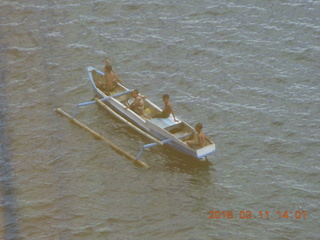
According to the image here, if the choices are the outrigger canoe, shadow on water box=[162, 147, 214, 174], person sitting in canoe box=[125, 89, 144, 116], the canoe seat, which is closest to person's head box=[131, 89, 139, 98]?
person sitting in canoe box=[125, 89, 144, 116]

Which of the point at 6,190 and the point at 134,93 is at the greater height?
the point at 134,93

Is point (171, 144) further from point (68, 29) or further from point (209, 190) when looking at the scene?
point (68, 29)

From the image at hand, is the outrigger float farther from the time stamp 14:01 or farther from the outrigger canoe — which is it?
the time stamp 14:01

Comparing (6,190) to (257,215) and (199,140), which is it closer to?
(199,140)

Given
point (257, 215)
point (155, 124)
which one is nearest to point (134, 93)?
point (155, 124)

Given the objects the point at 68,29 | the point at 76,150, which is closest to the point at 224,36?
the point at 68,29

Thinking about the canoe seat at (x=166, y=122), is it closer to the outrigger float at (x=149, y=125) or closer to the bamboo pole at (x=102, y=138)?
the outrigger float at (x=149, y=125)
